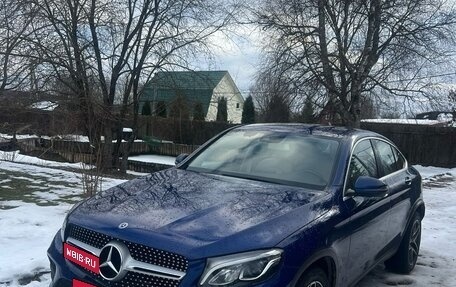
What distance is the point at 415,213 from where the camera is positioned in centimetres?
552

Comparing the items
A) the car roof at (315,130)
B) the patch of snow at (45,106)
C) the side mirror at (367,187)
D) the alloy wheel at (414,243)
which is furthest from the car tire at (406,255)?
the patch of snow at (45,106)

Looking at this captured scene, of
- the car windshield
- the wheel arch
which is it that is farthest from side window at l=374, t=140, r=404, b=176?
the wheel arch

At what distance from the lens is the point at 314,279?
3211 mm

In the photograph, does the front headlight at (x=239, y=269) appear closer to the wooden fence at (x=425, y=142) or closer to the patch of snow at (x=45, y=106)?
the patch of snow at (x=45, y=106)

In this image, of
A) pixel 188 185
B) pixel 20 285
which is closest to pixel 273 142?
pixel 188 185

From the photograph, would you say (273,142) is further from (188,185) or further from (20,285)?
(20,285)

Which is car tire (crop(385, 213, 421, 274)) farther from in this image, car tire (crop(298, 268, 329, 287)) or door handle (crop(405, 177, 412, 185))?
car tire (crop(298, 268, 329, 287))

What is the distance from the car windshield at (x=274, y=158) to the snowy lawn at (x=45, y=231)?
1553 millimetres

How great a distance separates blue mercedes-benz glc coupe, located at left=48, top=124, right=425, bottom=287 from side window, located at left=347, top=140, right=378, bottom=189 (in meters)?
0.02

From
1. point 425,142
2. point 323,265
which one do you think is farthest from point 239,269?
point 425,142

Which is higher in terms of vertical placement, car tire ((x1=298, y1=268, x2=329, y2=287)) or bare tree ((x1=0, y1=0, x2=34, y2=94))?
bare tree ((x1=0, y1=0, x2=34, y2=94))

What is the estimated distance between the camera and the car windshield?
4.05m

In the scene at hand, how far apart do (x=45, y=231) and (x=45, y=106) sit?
8228mm

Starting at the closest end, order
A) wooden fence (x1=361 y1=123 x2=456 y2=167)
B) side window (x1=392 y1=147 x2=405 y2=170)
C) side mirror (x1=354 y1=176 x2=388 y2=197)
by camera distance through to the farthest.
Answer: side mirror (x1=354 y1=176 x2=388 y2=197) < side window (x1=392 y1=147 x2=405 y2=170) < wooden fence (x1=361 y1=123 x2=456 y2=167)
